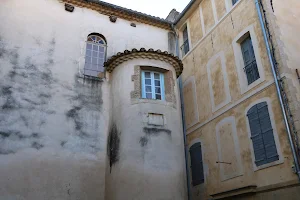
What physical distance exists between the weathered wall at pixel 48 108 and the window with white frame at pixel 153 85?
57.8 inches

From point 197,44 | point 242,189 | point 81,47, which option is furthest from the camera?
point 197,44

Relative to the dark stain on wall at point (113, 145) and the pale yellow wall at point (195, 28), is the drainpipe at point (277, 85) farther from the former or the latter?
Result: the dark stain on wall at point (113, 145)

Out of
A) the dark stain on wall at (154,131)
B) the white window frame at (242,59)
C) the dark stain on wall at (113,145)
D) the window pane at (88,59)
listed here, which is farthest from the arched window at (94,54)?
the white window frame at (242,59)

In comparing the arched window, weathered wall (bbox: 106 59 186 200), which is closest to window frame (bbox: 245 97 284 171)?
weathered wall (bbox: 106 59 186 200)

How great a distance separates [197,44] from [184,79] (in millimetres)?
1626

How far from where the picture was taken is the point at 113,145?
9.95 meters

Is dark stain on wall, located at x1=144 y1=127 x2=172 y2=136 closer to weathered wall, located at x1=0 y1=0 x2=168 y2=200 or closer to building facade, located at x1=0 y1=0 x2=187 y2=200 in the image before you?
building facade, located at x1=0 y1=0 x2=187 y2=200

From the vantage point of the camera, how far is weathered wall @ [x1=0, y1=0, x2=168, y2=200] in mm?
9016

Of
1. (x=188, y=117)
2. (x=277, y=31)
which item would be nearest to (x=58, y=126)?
(x=188, y=117)

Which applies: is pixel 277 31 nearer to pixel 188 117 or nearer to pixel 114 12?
pixel 188 117

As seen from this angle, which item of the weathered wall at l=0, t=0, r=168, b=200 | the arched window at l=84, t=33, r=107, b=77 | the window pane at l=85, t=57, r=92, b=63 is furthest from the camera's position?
the window pane at l=85, t=57, r=92, b=63

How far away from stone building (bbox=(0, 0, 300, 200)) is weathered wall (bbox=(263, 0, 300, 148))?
42 millimetres

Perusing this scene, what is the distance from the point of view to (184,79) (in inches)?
523

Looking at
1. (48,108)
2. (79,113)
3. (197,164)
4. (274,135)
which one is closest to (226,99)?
(274,135)
